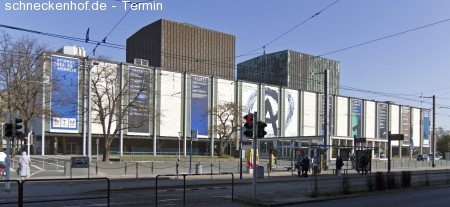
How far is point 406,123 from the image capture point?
126 meters

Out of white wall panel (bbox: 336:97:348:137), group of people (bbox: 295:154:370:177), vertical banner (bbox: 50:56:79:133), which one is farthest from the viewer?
white wall panel (bbox: 336:97:348:137)

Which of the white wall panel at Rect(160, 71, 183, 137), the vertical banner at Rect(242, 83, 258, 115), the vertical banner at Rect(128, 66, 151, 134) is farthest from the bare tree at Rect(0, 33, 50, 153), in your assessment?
the vertical banner at Rect(242, 83, 258, 115)

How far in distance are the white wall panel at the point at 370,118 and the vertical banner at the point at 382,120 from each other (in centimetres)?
162

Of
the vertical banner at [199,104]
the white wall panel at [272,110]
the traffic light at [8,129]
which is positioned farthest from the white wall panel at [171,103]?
the traffic light at [8,129]

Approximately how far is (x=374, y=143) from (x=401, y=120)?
45.7 m

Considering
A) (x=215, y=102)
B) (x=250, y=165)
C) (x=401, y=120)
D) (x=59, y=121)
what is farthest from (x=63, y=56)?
(x=401, y=120)

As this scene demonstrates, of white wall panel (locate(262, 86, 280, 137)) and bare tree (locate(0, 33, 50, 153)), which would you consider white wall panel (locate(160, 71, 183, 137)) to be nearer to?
white wall panel (locate(262, 86, 280, 137))

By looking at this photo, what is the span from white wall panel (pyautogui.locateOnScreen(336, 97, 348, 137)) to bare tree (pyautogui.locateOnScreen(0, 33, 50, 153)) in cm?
8003

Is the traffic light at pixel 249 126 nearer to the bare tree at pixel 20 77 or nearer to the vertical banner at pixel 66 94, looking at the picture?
the bare tree at pixel 20 77

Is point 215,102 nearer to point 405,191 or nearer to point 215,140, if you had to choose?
point 215,140

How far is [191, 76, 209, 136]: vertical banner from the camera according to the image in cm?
8712

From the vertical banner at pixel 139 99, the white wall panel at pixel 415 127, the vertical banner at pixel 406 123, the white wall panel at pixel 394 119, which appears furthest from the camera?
the white wall panel at pixel 415 127

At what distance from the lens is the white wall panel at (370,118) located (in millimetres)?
117375

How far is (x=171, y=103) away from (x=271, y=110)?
24158 millimetres
